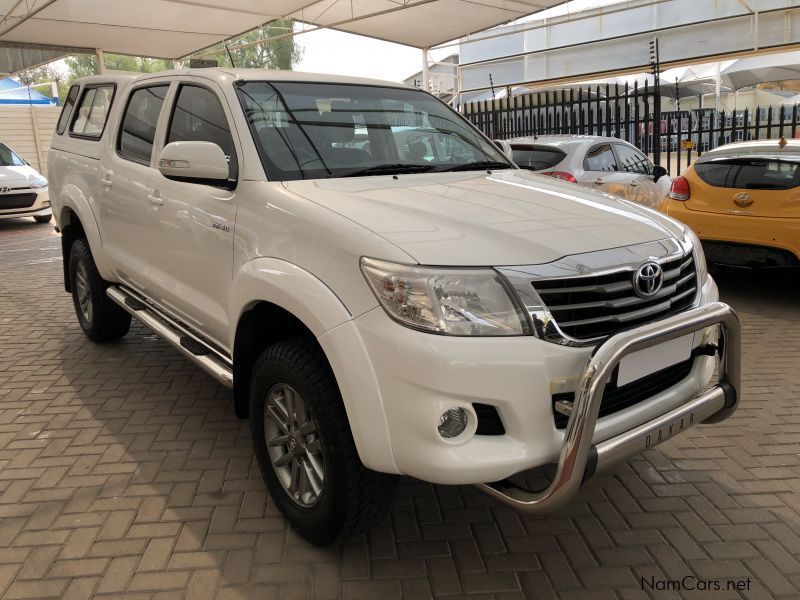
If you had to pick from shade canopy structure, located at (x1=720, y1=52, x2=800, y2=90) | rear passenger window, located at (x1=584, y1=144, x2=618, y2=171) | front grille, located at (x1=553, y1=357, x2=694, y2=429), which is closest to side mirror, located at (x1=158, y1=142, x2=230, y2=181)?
front grille, located at (x1=553, y1=357, x2=694, y2=429)

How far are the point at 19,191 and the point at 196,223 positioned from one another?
443 inches

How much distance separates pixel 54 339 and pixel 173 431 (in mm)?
2391

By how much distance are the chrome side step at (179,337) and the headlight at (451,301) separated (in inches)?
47.4

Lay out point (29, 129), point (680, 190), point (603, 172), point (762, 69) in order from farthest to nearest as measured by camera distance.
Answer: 1. point (29, 129)
2. point (762, 69)
3. point (603, 172)
4. point (680, 190)

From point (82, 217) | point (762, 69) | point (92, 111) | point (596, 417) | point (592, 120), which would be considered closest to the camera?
point (596, 417)

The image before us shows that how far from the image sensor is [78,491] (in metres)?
3.17

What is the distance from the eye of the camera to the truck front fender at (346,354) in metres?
2.19

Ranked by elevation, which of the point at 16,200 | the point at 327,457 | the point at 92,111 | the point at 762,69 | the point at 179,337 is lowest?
the point at 327,457

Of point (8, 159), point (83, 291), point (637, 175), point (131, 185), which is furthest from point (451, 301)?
point (8, 159)

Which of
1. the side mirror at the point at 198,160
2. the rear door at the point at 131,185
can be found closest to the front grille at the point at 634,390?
the side mirror at the point at 198,160

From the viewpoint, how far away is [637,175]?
9.10 metres

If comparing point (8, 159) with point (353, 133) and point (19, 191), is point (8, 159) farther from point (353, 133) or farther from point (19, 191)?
point (353, 133)

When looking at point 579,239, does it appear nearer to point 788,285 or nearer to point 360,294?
point 360,294

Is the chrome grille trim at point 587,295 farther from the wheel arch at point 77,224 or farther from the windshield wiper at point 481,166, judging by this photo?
the wheel arch at point 77,224
